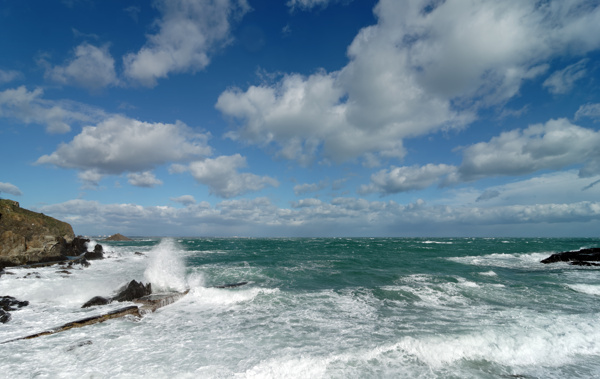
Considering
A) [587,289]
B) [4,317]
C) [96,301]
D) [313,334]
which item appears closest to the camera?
[313,334]

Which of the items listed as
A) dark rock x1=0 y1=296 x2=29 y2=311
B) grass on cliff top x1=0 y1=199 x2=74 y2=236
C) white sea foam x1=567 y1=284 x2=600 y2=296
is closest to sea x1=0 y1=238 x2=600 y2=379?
white sea foam x1=567 y1=284 x2=600 y2=296

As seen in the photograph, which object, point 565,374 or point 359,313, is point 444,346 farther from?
point 359,313

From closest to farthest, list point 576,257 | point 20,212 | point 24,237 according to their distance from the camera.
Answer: point 24,237
point 20,212
point 576,257

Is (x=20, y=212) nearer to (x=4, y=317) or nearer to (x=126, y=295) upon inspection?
(x=4, y=317)

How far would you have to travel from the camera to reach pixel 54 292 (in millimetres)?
14227

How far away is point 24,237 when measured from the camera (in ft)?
83.5

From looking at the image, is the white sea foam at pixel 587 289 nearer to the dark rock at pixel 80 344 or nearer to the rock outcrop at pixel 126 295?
the dark rock at pixel 80 344

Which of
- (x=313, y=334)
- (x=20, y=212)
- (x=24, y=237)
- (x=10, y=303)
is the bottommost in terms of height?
(x=313, y=334)

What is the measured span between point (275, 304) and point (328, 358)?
6046mm

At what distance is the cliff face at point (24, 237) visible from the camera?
930 inches

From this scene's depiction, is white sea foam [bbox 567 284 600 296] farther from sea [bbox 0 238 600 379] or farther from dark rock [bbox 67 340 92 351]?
dark rock [bbox 67 340 92 351]

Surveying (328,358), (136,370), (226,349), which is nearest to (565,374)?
(328,358)

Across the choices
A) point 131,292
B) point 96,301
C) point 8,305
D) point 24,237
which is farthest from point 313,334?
point 24,237

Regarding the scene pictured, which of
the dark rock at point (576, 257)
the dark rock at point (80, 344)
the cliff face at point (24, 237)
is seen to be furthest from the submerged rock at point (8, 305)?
the dark rock at point (576, 257)
